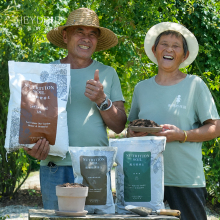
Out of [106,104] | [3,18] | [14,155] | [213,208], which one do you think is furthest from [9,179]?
[106,104]

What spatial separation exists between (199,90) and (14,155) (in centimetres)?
334

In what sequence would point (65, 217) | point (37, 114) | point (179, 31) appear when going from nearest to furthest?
point (65, 217) → point (37, 114) → point (179, 31)

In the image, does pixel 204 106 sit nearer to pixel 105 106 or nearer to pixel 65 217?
pixel 105 106

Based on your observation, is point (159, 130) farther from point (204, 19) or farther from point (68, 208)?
point (204, 19)

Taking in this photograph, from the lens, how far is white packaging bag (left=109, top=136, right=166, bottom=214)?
6.20ft

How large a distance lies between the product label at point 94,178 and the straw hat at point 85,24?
1.04 metres

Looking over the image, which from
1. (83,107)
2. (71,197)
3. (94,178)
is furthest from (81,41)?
(71,197)

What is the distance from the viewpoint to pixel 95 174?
1.84m

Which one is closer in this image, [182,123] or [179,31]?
[182,123]

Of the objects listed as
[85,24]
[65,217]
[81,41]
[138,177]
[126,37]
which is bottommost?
[65,217]

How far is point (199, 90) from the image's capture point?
2.24m

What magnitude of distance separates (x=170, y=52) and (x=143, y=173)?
0.83 m

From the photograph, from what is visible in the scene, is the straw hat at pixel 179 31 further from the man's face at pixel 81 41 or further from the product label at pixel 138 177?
the product label at pixel 138 177

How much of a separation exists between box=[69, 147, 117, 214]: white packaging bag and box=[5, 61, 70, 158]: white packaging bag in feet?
1.09
